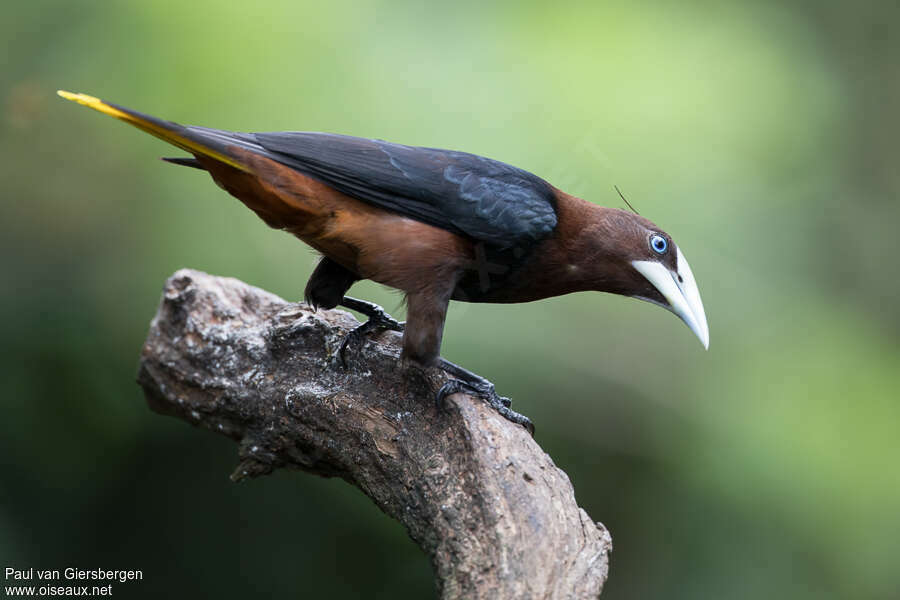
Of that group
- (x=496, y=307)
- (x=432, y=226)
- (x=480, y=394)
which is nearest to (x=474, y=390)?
(x=480, y=394)

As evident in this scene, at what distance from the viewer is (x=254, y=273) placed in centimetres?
474

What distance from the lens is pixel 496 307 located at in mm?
4785

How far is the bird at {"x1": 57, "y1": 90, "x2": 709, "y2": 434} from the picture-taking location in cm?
289

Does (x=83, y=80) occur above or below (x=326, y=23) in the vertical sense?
below

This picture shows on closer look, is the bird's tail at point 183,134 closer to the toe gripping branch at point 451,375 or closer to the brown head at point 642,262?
the toe gripping branch at point 451,375

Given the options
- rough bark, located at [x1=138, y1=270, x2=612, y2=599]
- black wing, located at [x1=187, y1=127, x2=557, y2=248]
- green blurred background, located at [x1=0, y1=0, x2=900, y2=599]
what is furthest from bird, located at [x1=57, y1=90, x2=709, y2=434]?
green blurred background, located at [x1=0, y1=0, x2=900, y2=599]

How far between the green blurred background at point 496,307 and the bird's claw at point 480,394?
1363 millimetres

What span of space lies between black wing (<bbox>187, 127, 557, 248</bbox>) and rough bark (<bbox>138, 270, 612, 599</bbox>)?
0.56 metres

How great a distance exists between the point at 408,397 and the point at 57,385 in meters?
A: 2.31

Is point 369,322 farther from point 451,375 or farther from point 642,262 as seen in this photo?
point 642,262

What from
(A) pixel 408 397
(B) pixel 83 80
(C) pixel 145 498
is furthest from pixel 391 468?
(B) pixel 83 80

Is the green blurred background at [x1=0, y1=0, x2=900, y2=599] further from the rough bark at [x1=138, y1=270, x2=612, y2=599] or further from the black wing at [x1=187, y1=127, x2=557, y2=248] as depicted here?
the rough bark at [x1=138, y1=270, x2=612, y2=599]

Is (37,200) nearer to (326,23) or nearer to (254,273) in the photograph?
(254,273)

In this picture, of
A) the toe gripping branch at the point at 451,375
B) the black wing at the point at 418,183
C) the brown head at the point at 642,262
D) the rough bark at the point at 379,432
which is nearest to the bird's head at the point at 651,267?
the brown head at the point at 642,262
